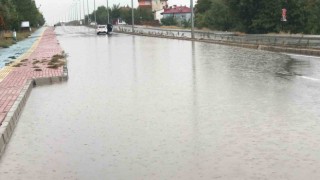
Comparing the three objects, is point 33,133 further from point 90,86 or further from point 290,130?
point 90,86

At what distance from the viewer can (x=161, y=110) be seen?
9453 mm

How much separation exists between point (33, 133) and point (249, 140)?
3618 millimetres

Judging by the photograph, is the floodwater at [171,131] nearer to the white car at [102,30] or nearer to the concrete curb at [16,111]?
the concrete curb at [16,111]

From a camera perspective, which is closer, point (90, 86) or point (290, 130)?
point (290, 130)

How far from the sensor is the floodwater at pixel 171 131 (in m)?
5.67

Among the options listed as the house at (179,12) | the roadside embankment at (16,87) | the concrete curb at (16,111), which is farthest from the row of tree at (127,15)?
the concrete curb at (16,111)

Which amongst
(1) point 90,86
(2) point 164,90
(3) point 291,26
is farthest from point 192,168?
(3) point 291,26

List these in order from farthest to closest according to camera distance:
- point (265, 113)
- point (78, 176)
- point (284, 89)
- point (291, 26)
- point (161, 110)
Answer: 1. point (291, 26)
2. point (284, 89)
3. point (161, 110)
4. point (265, 113)
5. point (78, 176)

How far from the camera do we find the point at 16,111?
9188mm

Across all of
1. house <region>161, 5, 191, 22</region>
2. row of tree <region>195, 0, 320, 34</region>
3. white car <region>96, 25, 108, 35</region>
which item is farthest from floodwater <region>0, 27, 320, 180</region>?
house <region>161, 5, 191, 22</region>

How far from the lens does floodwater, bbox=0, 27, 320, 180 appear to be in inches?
223

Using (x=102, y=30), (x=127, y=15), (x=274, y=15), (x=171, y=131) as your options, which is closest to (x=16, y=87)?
(x=171, y=131)

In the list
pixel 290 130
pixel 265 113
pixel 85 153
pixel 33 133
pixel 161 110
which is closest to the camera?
pixel 85 153

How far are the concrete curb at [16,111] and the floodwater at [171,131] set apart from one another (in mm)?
128
